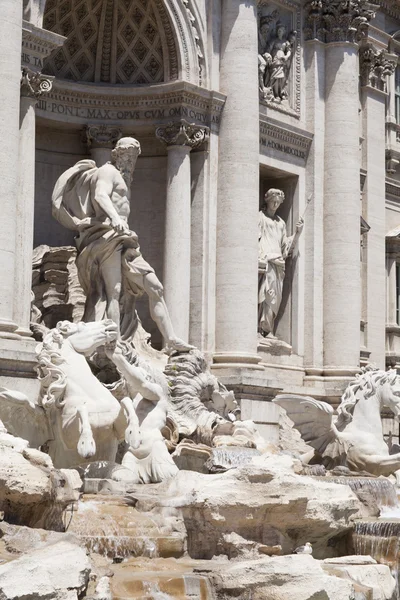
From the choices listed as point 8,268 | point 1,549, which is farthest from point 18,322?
point 1,549

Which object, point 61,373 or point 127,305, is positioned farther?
point 127,305

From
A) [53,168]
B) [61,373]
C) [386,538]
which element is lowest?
[386,538]

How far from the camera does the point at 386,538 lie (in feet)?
53.3

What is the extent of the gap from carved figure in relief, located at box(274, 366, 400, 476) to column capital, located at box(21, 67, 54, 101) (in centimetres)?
730

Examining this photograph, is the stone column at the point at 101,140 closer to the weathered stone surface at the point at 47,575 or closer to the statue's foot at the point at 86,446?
the statue's foot at the point at 86,446

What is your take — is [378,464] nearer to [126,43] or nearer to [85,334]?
[85,334]

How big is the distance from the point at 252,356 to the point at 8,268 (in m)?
6.93

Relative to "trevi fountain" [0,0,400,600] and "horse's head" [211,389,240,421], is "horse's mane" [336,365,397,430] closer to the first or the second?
"trevi fountain" [0,0,400,600]

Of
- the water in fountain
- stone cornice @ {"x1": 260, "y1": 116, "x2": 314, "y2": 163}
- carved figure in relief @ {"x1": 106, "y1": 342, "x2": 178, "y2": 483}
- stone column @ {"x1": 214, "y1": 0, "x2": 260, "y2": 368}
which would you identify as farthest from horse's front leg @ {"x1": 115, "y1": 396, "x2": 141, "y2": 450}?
stone cornice @ {"x1": 260, "y1": 116, "x2": 314, "y2": 163}

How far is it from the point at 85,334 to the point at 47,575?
7.01 metres

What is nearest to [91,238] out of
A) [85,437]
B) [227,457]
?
[227,457]

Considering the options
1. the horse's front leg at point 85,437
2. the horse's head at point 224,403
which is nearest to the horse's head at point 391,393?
the horse's head at point 224,403

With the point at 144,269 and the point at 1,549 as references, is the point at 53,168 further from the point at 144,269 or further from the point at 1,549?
the point at 1,549

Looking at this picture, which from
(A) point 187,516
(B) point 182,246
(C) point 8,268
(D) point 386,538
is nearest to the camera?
(A) point 187,516
